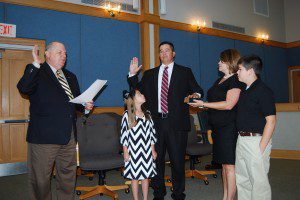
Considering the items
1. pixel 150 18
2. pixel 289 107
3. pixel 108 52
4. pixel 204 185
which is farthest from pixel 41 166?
pixel 150 18

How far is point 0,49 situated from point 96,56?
1844 millimetres

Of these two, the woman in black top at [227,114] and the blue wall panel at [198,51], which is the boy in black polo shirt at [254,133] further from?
the blue wall panel at [198,51]

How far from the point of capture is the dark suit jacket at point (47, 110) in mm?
2268

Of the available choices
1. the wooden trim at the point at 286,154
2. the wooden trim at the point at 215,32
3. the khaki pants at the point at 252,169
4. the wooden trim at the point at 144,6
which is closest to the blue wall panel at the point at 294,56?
the wooden trim at the point at 215,32

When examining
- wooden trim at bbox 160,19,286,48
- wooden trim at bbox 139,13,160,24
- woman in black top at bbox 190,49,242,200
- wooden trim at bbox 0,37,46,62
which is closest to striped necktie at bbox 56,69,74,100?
woman in black top at bbox 190,49,242,200

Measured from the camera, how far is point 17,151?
5.04 metres

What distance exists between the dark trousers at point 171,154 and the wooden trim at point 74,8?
3.80m

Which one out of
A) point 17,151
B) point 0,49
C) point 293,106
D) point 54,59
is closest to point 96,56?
point 0,49

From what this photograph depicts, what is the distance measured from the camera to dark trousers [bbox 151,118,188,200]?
9.34 feet

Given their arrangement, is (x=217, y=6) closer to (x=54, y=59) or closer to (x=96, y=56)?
(x=96, y=56)

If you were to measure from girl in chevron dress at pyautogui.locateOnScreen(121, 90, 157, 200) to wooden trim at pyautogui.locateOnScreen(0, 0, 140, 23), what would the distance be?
3576mm

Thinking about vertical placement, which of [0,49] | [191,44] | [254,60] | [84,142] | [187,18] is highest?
[187,18]

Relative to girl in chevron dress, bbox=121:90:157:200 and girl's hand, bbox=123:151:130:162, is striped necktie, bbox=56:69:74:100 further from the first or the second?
girl's hand, bbox=123:151:130:162

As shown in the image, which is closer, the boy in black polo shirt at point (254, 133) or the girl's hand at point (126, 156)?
the boy in black polo shirt at point (254, 133)
